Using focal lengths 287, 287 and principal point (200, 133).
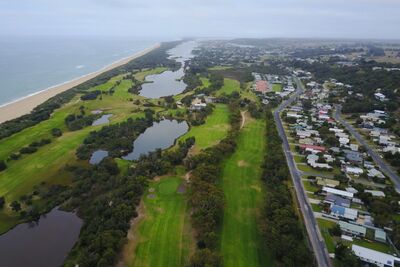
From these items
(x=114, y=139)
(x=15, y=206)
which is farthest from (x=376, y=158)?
(x=15, y=206)

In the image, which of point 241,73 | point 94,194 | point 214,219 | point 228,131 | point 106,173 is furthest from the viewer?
point 241,73

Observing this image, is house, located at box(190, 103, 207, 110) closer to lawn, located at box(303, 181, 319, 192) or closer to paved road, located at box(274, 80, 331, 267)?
paved road, located at box(274, 80, 331, 267)

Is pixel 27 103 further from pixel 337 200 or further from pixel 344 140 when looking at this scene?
pixel 337 200

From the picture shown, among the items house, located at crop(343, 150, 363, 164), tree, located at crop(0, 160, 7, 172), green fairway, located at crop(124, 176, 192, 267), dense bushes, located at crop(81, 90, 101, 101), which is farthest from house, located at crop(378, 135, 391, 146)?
dense bushes, located at crop(81, 90, 101, 101)

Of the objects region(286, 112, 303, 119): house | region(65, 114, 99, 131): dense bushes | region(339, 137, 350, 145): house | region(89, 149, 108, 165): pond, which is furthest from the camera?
region(286, 112, 303, 119): house

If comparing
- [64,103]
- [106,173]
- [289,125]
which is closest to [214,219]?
[106,173]

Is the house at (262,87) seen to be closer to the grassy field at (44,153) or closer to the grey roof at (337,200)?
the grassy field at (44,153)

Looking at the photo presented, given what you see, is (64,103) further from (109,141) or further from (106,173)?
(106,173)
